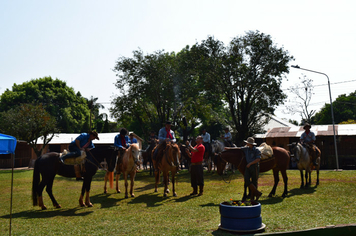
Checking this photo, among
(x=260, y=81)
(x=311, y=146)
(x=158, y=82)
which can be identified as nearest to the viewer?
(x=311, y=146)

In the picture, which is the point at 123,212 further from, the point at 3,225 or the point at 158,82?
the point at 158,82

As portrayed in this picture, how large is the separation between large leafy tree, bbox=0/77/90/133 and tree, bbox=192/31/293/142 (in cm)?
3522

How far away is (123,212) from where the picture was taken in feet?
29.8

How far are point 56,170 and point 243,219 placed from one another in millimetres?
6881

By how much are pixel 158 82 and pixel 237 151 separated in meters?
17.2

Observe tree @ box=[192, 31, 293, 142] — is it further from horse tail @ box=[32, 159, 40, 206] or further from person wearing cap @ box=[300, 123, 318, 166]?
horse tail @ box=[32, 159, 40, 206]

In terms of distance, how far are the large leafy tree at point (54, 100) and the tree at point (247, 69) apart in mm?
35222

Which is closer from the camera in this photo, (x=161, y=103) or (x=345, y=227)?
(x=345, y=227)

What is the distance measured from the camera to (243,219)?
633 cm

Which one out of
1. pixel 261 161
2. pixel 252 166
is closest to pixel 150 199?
pixel 252 166

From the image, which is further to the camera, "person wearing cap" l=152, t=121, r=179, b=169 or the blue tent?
"person wearing cap" l=152, t=121, r=179, b=169

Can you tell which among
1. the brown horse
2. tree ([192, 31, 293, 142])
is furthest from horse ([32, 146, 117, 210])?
tree ([192, 31, 293, 142])

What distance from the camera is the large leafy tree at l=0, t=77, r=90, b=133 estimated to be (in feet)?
171

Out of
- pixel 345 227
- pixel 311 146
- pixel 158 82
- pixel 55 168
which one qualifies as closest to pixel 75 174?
pixel 55 168
